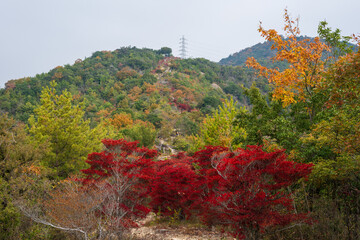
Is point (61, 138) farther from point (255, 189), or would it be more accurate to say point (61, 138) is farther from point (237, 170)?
point (255, 189)

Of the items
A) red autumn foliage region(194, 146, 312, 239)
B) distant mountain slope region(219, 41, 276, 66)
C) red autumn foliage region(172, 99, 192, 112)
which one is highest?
distant mountain slope region(219, 41, 276, 66)

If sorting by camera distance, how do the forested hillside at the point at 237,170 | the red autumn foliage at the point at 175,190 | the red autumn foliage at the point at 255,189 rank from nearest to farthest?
the red autumn foliage at the point at 255,189 → the forested hillside at the point at 237,170 → the red autumn foliage at the point at 175,190

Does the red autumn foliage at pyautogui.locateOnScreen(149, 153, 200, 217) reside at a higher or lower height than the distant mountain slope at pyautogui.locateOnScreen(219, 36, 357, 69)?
lower

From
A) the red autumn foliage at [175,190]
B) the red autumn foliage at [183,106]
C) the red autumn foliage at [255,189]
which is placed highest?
the red autumn foliage at [183,106]

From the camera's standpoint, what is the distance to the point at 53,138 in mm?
10898

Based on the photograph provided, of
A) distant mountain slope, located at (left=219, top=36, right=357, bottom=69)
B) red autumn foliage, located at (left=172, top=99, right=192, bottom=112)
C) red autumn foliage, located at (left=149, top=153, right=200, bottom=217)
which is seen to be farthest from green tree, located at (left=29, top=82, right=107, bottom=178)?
distant mountain slope, located at (left=219, top=36, right=357, bottom=69)

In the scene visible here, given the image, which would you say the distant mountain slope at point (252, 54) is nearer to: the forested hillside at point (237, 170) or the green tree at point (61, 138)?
the forested hillside at point (237, 170)

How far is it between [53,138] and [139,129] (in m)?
15.1

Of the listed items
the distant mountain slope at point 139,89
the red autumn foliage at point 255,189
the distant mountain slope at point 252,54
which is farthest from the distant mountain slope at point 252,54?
the red autumn foliage at point 255,189

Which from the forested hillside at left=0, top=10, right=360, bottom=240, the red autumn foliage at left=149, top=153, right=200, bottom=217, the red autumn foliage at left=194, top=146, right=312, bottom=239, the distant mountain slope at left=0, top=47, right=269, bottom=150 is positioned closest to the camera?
the red autumn foliage at left=194, top=146, right=312, bottom=239

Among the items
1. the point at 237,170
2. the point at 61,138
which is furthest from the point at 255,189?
the point at 61,138

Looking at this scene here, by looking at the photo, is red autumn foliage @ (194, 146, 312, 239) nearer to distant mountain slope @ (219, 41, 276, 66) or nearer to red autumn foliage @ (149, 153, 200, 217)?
red autumn foliage @ (149, 153, 200, 217)

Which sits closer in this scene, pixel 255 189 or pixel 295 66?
pixel 255 189

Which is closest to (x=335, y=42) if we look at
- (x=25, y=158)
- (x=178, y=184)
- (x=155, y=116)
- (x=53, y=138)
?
(x=178, y=184)
